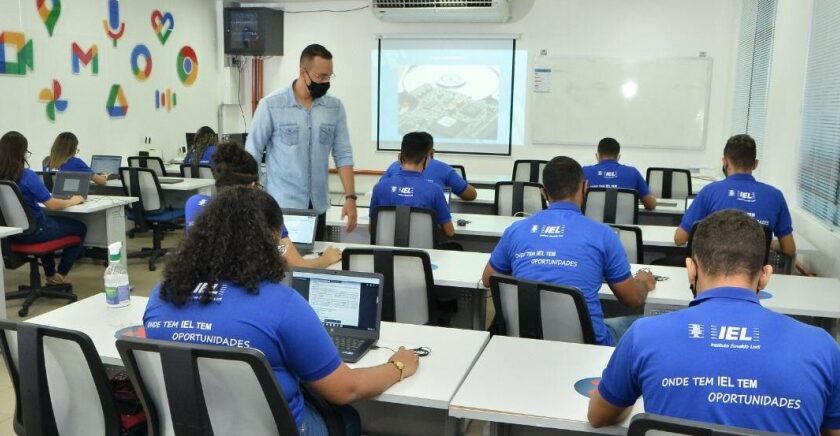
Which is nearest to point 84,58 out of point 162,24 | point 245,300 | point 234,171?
point 162,24

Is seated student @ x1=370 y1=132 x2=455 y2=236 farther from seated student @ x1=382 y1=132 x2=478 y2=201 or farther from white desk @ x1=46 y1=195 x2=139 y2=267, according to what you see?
white desk @ x1=46 y1=195 x2=139 y2=267

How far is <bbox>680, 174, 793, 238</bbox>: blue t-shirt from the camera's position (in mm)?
4141

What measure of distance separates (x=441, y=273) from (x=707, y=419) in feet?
6.95

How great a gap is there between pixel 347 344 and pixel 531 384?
670 millimetres

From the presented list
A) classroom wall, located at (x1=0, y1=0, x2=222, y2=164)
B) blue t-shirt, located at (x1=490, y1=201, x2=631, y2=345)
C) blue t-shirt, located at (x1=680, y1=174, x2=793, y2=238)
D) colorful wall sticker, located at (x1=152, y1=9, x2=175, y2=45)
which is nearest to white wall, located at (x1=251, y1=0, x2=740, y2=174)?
classroom wall, located at (x1=0, y1=0, x2=222, y2=164)

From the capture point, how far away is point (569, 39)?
878cm

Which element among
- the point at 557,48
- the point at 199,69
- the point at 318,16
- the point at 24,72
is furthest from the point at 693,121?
the point at 24,72

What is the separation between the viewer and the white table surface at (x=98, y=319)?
2627mm

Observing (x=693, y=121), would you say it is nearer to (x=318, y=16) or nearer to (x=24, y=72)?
(x=318, y=16)

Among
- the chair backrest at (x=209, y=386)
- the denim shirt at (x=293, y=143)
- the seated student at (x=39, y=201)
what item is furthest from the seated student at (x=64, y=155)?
the chair backrest at (x=209, y=386)

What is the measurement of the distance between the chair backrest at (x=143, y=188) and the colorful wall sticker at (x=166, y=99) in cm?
223

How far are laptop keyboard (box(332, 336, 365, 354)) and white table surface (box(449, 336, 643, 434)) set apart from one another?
0.42m

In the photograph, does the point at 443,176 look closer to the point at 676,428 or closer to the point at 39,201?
the point at 39,201

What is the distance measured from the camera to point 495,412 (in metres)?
2.01
